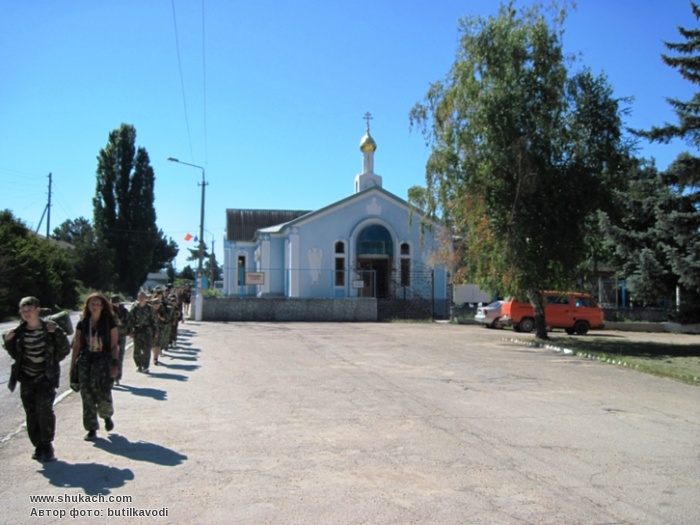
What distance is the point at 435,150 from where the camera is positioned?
22.8 m

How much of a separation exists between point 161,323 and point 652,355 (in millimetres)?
13712

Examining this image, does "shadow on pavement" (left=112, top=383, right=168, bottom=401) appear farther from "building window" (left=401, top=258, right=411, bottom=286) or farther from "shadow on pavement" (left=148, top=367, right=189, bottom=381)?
"building window" (left=401, top=258, right=411, bottom=286)

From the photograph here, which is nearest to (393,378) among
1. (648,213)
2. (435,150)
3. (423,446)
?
(423,446)

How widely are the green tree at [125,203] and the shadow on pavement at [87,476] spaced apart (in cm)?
5534

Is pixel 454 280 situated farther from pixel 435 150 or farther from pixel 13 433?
pixel 13 433

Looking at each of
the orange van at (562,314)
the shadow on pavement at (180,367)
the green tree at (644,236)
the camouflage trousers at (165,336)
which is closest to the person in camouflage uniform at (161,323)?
the camouflage trousers at (165,336)

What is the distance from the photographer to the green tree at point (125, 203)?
5959cm

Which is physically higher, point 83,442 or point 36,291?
point 36,291

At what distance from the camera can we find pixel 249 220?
5312 cm

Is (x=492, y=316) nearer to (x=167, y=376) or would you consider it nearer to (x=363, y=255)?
(x=363, y=255)

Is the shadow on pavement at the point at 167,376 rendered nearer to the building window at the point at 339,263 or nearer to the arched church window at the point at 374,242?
the building window at the point at 339,263

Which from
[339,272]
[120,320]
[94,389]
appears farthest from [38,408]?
[339,272]

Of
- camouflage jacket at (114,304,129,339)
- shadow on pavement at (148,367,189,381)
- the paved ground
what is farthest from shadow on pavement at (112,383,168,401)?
shadow on pavement at (148,367,189,381)

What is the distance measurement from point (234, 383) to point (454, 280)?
1386 cm
